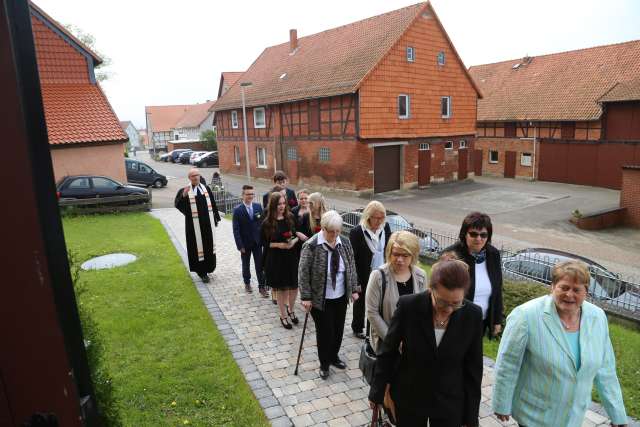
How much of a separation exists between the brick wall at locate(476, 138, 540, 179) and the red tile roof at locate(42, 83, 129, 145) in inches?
997

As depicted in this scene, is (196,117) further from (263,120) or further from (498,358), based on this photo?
(498,358)

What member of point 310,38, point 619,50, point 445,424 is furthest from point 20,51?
point 619,50

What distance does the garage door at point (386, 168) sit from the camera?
25844 mm

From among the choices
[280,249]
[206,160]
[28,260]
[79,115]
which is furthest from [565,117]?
[28,260]

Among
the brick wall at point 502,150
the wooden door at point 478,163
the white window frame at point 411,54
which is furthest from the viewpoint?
the wooden door at point 478,163

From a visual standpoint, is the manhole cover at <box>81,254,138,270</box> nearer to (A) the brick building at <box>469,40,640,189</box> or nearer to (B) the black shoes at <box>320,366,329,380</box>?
(B) the black shoes at <box>320,366,329,380</box>

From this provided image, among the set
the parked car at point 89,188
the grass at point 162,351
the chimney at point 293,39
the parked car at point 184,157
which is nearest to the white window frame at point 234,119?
the chimney at point 293,39

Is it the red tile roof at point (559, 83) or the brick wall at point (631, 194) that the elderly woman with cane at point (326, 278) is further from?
the red tile roof at point (559, 83)

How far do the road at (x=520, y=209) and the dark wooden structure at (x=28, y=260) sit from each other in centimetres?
1412

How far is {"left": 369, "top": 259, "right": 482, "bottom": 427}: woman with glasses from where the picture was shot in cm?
308

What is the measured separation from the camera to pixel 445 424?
3.27m

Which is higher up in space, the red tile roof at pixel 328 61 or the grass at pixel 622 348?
the red tile roof at pixel 328 61

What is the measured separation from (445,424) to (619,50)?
34583 mm

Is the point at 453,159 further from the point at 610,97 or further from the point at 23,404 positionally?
the point at 23,404
